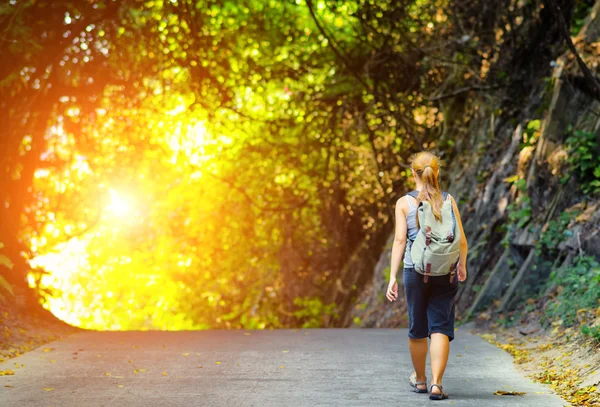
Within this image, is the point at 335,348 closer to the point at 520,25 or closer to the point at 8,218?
the point at 8,218

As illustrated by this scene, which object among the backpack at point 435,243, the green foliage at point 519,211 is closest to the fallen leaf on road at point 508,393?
the backpack at point 435,243

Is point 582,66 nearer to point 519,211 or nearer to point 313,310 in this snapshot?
point 519,211

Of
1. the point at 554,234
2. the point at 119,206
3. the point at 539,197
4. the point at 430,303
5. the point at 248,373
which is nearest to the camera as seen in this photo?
the point at 430,303

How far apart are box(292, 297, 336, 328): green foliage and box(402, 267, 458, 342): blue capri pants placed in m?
14.3

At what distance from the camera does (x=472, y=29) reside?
56.1 feet

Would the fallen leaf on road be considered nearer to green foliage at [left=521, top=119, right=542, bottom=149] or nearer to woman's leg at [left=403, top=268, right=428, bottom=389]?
woman's leg at [left=403, top=268, right=428, bottom=389]

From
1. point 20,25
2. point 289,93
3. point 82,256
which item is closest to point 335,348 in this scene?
point 20,25

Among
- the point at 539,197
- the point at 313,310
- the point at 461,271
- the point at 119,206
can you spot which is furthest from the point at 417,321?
the point at 119,206

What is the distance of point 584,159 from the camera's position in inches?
467

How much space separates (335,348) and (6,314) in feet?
15.4

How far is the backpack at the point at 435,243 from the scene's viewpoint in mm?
6965

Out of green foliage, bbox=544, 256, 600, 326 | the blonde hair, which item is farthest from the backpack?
green foliage, bbox=544, 256, 600, 326

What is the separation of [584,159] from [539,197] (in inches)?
44.8

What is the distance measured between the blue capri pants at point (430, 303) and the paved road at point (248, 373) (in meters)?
0.52
